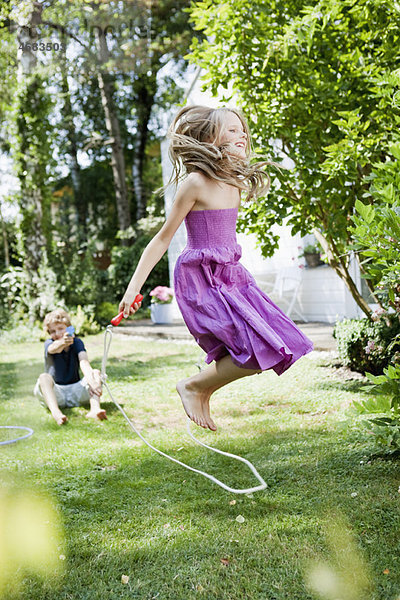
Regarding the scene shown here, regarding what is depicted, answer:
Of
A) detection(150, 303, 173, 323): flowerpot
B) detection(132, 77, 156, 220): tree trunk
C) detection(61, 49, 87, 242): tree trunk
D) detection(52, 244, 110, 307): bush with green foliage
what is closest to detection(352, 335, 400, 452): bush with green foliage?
detection(150, 303, 173, 323): flowerpot

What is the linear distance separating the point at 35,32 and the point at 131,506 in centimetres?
1094

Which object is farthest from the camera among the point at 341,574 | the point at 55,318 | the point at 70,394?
the point at 70,394

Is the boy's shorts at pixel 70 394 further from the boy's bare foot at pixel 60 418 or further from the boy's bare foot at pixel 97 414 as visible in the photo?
the boy's bare foot at pixel 60 418

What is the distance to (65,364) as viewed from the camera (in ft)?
17.5

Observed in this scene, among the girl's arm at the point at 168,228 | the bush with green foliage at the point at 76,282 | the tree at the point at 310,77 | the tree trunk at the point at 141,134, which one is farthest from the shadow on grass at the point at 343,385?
the tree trunk at the point at 141,134

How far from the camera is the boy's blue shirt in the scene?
531 centimetres

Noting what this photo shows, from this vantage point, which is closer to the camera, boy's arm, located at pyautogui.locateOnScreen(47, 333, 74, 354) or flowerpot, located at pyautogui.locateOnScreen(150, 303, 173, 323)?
boy's arm, located at pyautogui.locateOnScreen(47, 333, 74, 354)

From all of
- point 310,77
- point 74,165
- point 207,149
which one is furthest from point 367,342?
point 74,165

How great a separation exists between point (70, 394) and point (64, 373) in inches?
7.7

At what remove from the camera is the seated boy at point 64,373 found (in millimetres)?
5035

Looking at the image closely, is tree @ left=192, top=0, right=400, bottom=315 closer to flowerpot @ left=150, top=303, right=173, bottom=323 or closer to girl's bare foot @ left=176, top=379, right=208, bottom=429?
girl's bare foot @ left=176, top=379, right=208, bottom=429

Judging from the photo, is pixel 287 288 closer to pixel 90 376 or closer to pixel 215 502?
pixel 90 376

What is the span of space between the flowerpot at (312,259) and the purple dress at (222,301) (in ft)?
23.2

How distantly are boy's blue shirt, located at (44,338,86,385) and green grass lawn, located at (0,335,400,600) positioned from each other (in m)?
0.36
